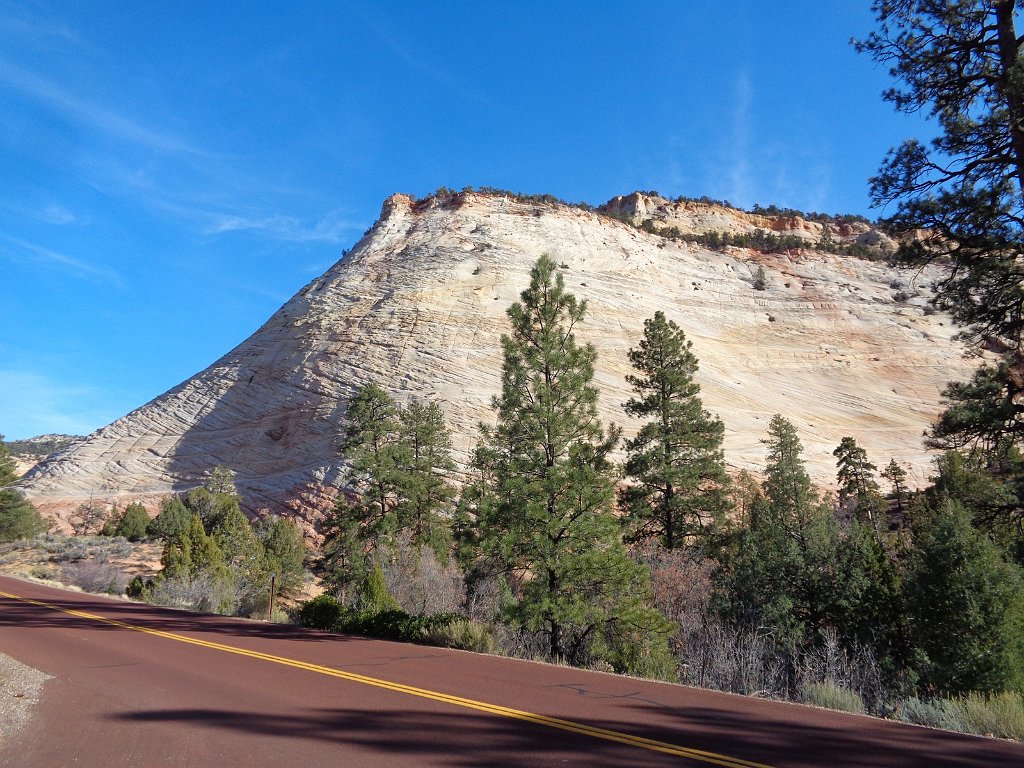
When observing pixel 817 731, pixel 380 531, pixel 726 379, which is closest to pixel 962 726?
pixel 817 731

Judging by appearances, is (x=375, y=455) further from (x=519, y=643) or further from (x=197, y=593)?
(x=519, y=643)

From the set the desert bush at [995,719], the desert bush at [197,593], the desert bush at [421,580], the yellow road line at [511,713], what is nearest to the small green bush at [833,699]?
the desert bush at [995,719]

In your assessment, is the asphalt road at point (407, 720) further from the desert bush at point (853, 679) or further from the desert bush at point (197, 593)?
the desert bush at point (197, 593)

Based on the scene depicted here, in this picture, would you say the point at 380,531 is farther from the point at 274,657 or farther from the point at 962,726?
the point at 962,726

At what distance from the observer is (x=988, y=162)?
27.7 ft

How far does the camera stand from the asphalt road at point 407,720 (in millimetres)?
4535

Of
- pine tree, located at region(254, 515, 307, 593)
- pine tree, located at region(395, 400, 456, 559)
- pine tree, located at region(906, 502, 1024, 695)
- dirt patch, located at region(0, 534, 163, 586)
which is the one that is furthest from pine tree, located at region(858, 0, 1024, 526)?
dirt patch, located at region(0, 534, 163, 586)

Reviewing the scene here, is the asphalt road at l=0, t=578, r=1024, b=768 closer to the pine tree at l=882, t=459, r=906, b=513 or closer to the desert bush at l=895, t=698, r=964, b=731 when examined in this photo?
the desert bush at l=895, t=698, r=964, b=731

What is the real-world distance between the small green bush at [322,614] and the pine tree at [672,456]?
10.0 meters

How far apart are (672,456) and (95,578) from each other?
73.8 feet

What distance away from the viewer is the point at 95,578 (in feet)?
76.1

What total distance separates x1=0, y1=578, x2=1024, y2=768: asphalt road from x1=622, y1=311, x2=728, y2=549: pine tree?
1293cm

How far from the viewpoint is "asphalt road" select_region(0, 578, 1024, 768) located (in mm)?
4535

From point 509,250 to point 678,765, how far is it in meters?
56.1
